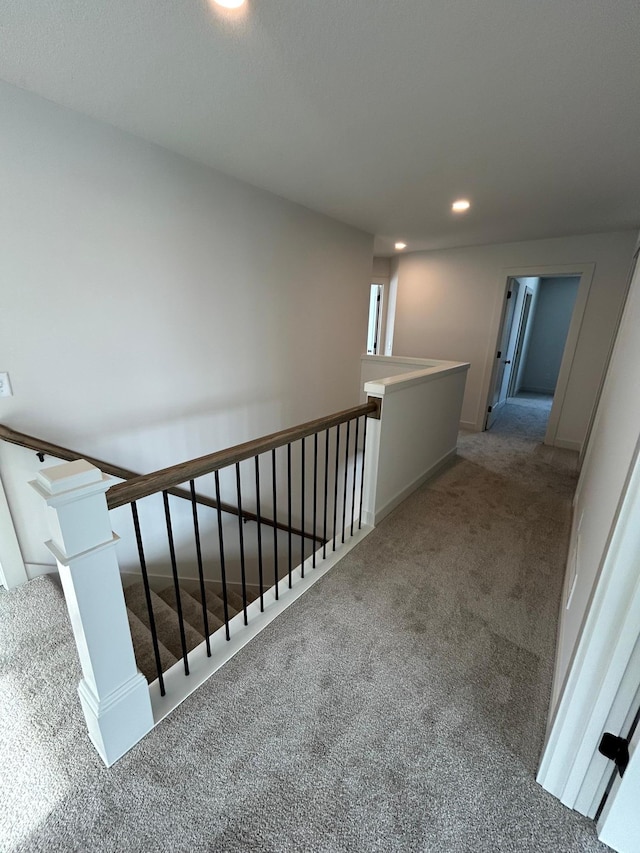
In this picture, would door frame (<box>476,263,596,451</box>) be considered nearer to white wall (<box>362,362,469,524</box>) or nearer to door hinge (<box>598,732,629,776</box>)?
white wall (<box>362,362,469,524</box>)

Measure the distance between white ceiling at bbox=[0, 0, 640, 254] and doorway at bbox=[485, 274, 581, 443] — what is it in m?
4.22

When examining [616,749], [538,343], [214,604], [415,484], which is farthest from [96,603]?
[538,343]

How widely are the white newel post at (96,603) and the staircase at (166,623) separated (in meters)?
0.29

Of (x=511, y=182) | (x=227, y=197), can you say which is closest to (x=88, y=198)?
(x=227, y=197)

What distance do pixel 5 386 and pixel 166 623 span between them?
1.51m

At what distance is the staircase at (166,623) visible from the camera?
5.46 ft

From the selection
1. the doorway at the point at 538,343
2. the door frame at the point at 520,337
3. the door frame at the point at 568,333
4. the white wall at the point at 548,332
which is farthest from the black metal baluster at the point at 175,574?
the white wall at the point at 548,332

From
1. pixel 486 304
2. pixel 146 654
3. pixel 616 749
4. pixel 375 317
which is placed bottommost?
pixel 146 654

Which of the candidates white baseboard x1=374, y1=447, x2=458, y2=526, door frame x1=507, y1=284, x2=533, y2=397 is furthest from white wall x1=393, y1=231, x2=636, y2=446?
door frame x1=507, y1=284, x2=533, y2=397

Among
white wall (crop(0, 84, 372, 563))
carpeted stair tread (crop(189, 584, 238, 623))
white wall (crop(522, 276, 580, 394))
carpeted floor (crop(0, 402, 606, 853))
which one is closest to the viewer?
carpeted floor (crop(0, 402, 606, 853))

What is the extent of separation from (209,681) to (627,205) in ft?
14.2

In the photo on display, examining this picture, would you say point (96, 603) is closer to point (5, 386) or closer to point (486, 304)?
point (5, 386)

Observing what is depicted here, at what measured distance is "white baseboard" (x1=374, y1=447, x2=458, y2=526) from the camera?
259 centimetres

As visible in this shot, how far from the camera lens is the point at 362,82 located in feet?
4.94
